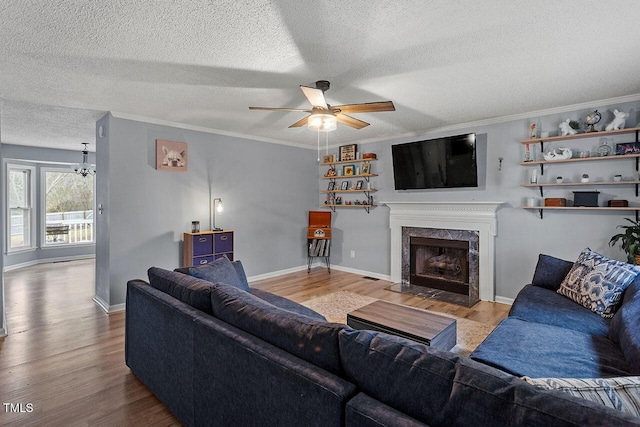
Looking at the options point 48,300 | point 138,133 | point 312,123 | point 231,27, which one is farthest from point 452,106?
point 48,300

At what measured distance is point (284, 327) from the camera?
54.5 inches

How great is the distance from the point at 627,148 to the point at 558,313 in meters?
2.28

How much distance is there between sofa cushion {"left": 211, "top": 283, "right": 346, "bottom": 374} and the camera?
1220 mm

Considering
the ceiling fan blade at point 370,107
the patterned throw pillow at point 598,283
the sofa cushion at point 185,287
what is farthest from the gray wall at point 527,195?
the sofa cushion at point 185,287

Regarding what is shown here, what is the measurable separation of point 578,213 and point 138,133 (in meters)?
5.45

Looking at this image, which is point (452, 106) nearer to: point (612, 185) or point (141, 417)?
point (612, 185)

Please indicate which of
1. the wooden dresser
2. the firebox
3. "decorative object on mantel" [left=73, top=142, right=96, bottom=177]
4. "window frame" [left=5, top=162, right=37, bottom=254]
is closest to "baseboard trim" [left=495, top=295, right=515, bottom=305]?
the firebox

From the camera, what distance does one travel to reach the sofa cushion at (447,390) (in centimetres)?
77

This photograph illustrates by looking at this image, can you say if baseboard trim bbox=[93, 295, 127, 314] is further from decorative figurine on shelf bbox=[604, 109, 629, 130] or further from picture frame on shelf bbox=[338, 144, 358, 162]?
decorative figurine on shelf bbox=[604, 109, 629, 130]

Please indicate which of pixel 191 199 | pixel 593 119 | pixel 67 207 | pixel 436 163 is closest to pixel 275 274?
pixel 191 199

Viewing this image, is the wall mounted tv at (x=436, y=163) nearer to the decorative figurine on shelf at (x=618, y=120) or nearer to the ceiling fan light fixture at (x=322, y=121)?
the decorative figurine on shelf at (x=618, y=120)

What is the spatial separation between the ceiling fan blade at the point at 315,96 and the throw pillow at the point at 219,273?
1.60 meters

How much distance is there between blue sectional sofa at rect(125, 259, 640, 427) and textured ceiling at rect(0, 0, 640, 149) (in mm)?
1674

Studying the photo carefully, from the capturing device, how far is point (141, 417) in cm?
199
